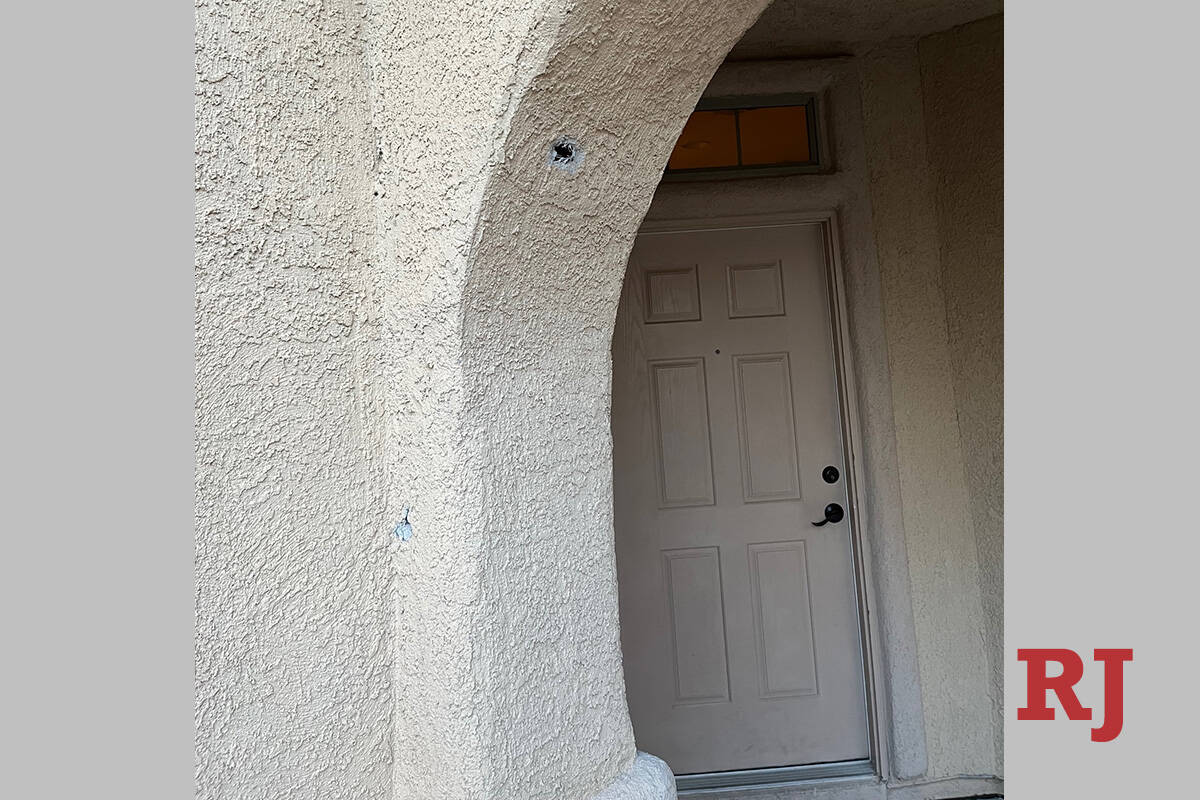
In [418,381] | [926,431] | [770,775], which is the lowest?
[770,775]

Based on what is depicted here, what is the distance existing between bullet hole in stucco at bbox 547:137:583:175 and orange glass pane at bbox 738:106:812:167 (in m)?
1.77

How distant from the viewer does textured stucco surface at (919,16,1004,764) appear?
298cm

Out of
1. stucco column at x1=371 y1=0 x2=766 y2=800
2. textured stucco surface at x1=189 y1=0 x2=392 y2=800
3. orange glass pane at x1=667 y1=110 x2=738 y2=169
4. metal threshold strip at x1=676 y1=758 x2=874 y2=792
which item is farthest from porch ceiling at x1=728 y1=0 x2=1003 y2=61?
metal threshold strip at x1=676 y1=758 x2=874 y2=792

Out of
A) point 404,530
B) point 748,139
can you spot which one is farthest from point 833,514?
point 404,530

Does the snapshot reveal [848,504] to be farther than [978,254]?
Yes

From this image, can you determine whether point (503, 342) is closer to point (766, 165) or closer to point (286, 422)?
point (286, 422)

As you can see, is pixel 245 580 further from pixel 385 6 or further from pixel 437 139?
pixel 385 6

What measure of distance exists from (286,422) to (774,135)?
7.50ft

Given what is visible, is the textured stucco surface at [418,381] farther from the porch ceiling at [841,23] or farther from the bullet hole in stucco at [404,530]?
the porch ceiling at [841,23]

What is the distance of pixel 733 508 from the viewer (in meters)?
3.15
